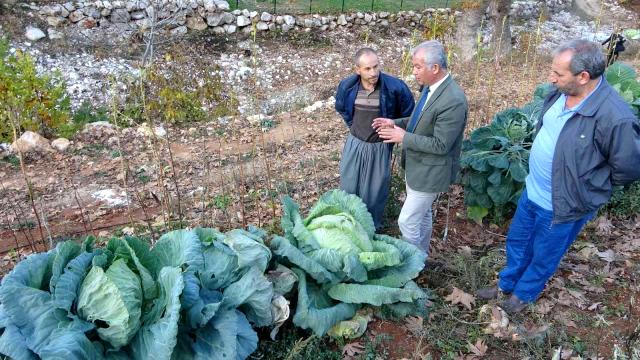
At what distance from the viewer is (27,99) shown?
21.5 ft

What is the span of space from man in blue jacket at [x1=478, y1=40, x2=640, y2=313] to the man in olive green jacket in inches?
21.4

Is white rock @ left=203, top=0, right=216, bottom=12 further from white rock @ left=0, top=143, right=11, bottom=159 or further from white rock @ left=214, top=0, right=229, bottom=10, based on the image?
white rock @ left=0, top=143, right=11, bottom=159

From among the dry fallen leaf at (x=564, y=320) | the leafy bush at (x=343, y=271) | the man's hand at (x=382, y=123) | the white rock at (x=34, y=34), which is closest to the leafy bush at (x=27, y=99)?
the white rock at (x=34, y=34)

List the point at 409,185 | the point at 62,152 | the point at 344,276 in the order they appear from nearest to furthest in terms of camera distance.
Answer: the point at 344,276 < the point at 409,185 < the point at 62,152

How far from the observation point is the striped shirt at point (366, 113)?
3891 millimetres

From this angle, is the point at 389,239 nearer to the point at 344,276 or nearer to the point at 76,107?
the point at 344,276

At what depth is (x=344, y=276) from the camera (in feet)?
11.2

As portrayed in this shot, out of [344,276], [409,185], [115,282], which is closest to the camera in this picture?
[115,282]

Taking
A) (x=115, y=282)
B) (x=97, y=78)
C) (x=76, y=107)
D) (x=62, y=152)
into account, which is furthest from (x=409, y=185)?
(x=97, y=78)

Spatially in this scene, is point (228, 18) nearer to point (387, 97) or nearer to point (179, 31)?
point (179, 31)

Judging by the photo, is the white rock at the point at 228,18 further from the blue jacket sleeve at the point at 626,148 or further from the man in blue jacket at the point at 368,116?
the blue jacket sleeve at the point at 626,148

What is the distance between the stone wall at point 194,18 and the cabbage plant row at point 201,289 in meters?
7.73

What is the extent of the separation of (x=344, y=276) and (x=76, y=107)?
7331 mm

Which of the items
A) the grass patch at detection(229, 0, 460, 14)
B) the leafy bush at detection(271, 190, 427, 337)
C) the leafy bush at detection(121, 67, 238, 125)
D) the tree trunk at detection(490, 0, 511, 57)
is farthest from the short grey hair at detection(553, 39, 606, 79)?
the grass patch at detection(229, 0, 460, 14)
